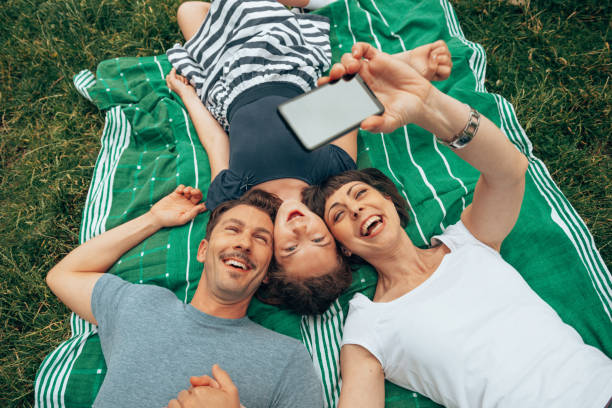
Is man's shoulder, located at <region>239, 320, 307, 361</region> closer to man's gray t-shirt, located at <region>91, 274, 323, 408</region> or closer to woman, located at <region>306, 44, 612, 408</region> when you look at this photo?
man's gray t-shirt, located at <region>91, 274, 323, 408</region>

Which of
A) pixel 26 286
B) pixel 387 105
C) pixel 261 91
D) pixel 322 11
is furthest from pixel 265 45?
pixel 26 286

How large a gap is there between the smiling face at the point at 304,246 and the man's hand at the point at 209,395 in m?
0.77

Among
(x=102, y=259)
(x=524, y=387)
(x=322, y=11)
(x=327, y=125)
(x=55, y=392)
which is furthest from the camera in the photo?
(x=322, y=11)

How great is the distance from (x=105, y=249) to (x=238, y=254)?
1.11m

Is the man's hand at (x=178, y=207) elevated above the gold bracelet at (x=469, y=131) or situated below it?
below

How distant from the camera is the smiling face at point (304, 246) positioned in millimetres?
2344

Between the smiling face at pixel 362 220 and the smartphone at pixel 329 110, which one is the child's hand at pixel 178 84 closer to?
the smiling face at pixel 362 220

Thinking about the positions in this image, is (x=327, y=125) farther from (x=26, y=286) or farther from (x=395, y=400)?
(x=26, y=286)

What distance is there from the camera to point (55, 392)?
2.43m

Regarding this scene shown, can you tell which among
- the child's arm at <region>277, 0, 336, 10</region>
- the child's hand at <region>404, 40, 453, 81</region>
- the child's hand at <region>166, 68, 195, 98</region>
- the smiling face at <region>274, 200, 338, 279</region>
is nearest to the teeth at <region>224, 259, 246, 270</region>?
the smiling face at <region>274, 200, 338, 279</region>

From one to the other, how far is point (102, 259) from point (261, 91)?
168 cm

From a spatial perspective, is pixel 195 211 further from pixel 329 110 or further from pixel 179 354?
pixel 329 110

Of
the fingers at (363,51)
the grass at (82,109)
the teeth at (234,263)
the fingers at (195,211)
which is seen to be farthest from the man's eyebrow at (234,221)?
the grass at (82,109)

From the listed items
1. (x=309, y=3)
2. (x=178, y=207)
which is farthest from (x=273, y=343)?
(x=309, y=3)
